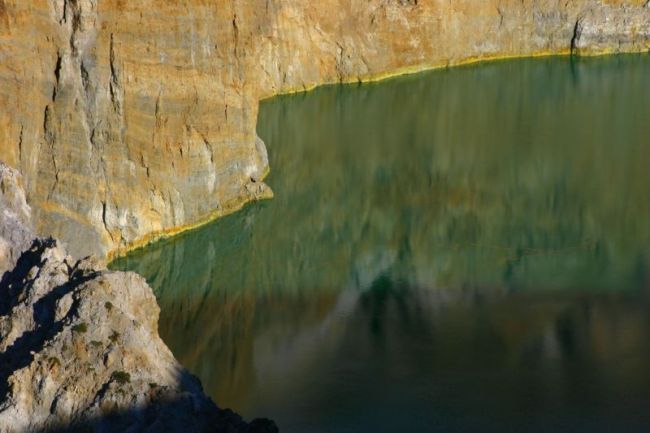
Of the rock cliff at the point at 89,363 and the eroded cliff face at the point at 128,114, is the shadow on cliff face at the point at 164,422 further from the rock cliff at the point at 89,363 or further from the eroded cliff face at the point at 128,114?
the eroded cliff face at the point at 128,114

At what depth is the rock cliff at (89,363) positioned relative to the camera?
549 inches

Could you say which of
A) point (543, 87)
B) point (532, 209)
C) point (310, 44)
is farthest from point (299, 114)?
point (532, 209)

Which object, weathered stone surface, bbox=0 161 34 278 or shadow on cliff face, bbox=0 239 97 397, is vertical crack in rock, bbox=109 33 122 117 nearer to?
weathered stone surface, bbox=0 161 34 278

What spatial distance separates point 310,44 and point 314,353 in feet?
87.3

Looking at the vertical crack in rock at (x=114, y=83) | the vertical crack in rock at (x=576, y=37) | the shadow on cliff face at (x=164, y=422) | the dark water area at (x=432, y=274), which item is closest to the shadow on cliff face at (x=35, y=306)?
the shadow on cliff face at (x=164, y=422)

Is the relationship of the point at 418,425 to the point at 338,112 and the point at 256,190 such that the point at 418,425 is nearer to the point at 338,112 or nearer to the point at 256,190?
the point at 256,190

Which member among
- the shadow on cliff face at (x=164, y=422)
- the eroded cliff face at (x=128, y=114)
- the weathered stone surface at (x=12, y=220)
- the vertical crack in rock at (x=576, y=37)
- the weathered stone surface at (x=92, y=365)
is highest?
the vertical crack in rock at (x=576, y=37)

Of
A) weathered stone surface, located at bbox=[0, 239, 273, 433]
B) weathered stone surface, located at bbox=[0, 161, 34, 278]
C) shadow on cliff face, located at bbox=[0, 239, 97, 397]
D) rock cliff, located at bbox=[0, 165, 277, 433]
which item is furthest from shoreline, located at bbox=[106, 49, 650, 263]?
weathered stone surface, located at bbox=[0, 239, 273, 433]

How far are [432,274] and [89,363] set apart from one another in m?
13.3

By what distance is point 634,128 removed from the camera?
38438mm

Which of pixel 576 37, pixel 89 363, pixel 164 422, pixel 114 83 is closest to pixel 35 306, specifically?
pixel 89 363

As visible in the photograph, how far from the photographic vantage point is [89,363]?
14469 mm

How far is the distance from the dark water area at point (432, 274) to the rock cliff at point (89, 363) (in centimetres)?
437

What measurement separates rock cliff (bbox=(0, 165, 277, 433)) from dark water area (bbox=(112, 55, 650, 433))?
14.3ft
